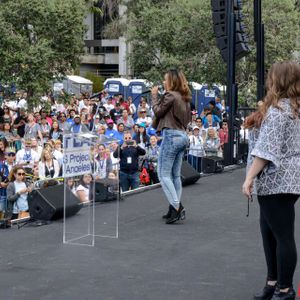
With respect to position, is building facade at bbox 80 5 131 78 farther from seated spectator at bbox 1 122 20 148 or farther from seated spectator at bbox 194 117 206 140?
seated spectator at bbox 1 122 20 148

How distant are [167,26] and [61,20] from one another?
6.43 metres

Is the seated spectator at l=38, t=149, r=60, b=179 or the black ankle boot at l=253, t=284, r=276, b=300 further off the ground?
the seated spectator at l=38, t=149, r=60, b=179

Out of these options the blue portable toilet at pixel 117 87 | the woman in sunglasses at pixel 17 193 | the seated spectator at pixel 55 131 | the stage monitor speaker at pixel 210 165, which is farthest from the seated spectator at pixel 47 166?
the blue portable toilet at pixel 117 87

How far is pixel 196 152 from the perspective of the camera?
13.8m

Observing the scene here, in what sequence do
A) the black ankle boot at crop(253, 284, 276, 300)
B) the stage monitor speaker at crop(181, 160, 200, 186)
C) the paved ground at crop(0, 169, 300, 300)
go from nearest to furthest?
the black ankle boot at crop(253, 284, 276, 300) → the paved ground at crop(0, 169, 300, 300) → the stage monitor speaker at crop(181, 160, 200, 186)

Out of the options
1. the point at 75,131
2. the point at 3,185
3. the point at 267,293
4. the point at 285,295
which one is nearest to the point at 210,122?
the point at 3,185

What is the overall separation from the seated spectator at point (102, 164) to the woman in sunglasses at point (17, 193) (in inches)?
86.2

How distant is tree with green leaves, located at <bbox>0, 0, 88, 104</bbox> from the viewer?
17.7m

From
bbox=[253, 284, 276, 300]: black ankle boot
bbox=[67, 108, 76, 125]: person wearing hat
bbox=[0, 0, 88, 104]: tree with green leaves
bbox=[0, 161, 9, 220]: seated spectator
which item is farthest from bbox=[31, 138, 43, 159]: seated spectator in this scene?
bbox=[253, 284, 276, 300]: black ankle boot

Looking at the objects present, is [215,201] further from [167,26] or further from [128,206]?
[167,26]

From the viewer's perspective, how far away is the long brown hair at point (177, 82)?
7762mm

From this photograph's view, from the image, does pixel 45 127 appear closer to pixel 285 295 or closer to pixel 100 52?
pixel 285 295

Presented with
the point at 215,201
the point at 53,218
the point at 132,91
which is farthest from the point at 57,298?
the point at 132,91

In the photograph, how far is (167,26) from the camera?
23625mm
